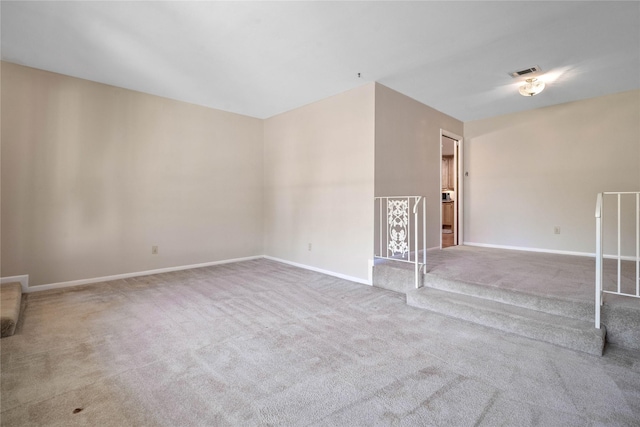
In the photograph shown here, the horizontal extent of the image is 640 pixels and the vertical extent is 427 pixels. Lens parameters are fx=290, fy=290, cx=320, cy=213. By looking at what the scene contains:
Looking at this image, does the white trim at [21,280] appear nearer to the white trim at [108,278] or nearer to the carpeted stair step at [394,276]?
the white trim at [108,278]

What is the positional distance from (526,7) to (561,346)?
2.62m

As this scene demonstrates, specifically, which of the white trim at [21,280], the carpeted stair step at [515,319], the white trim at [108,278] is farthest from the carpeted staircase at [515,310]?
the white trim at [21,280]

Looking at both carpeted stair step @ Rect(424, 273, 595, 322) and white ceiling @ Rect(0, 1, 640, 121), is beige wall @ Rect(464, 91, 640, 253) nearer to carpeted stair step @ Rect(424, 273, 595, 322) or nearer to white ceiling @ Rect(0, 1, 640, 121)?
white ceiling @ Rect(0, 1, 640, 121)

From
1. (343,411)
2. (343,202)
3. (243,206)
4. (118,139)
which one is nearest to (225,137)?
(243,206)

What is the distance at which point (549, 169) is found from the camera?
4555mm

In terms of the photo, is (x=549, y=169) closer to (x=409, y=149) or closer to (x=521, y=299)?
(x=409, y=149)

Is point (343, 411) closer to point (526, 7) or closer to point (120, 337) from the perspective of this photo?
point (120, 337)

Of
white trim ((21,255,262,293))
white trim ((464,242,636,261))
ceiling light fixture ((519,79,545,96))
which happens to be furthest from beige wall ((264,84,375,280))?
white trim ((464,242,636,261))

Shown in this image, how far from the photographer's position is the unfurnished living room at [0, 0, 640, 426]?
1694 mm

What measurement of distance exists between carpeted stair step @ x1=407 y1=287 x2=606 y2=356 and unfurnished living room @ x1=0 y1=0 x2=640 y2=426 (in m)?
0.02

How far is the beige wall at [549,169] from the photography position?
13.2 ft

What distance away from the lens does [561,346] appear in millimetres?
2133

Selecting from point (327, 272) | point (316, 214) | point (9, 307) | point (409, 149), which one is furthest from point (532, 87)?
Answer: point (9, 307)

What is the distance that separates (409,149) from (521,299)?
2500mm
